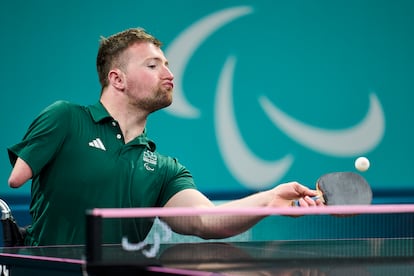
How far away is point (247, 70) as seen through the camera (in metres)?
5.57

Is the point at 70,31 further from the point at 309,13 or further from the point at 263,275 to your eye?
the point at 263,275

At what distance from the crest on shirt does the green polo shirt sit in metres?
0.01

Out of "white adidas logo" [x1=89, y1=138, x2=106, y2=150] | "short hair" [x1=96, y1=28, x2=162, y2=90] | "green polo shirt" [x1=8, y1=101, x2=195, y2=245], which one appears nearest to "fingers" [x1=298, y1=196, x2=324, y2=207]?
"green polo shirt" [x1=8, y1=101, x2=195, y2=245]

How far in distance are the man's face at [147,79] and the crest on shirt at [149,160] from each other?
0.68ft

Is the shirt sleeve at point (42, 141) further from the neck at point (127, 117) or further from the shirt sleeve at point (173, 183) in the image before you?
the shirt sleeve at point (173, 183)

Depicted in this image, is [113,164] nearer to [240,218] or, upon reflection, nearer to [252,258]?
[240,218]

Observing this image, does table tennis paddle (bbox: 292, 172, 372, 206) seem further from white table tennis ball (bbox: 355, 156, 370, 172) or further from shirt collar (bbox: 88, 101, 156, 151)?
white table tennis ball (bbox: 355, 156, 370, 172)

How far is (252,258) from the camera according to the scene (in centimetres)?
245

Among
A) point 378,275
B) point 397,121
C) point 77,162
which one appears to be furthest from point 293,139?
point 378,275

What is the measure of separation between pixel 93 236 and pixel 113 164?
1.50 metres

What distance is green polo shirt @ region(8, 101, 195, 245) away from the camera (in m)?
3.43

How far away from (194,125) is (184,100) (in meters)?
0.17

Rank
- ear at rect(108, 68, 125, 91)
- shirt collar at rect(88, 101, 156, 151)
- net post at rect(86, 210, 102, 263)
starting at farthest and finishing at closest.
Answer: ear at rect(108, 68, 125, 91), shirt collar at rect(88, 101, 156, 151), net post at rect(86, 210, 102, 263)

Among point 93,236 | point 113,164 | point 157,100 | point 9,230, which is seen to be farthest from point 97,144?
point 93,236
